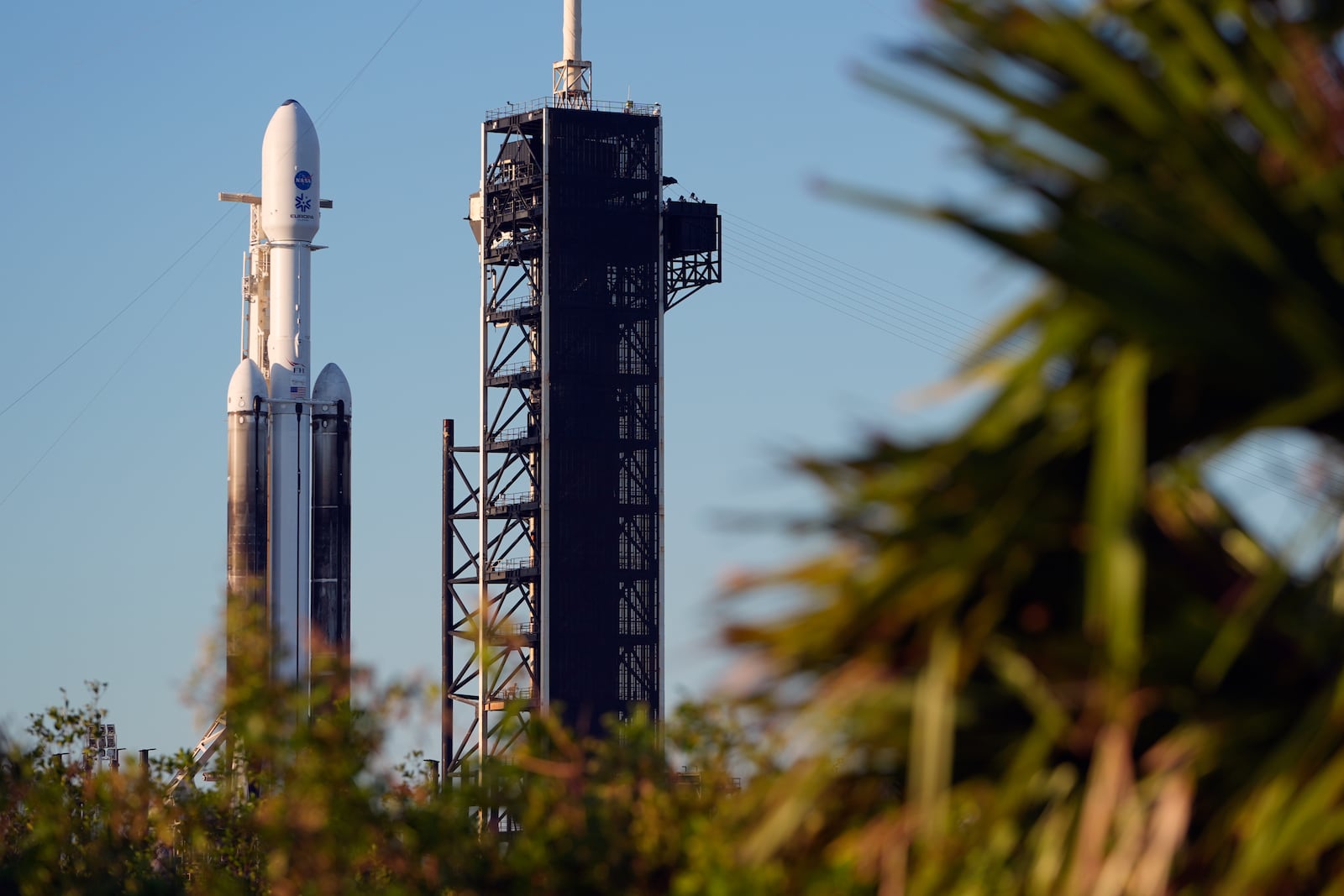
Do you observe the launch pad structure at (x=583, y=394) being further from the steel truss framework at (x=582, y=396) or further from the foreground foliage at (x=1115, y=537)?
the foreground foliage at (x=1115, y=537)

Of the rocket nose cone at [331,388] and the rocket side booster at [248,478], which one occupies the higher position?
the rocket nose cone at [331,388]

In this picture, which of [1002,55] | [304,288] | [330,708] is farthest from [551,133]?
[1002,55]

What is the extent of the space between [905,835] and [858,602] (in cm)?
81

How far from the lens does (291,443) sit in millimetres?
80500

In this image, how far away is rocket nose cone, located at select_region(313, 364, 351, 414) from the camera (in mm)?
81562

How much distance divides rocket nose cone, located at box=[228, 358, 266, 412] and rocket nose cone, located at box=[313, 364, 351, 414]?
232 centimetres

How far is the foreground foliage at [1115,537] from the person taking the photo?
5.83 meters

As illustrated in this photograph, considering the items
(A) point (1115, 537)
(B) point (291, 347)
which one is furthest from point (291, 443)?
(A) point (1115, 537)

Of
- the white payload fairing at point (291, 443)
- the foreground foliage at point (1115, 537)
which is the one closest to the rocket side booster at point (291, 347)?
the white payload fairing at point (291, 443)

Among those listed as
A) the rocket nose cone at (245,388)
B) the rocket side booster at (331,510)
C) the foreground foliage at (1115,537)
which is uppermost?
the rocket nose cone at (245,388)

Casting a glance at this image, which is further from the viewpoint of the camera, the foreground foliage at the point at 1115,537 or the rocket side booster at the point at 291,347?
the rocket side booster at the point at 291,347

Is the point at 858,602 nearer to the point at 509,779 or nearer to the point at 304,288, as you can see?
the point at 509,779

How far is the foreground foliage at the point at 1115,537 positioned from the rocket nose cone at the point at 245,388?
74756 mm

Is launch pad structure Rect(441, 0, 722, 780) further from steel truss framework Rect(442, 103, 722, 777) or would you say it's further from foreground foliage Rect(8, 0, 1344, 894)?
foreground foliage Rect(8, 0, 1344, 894)
